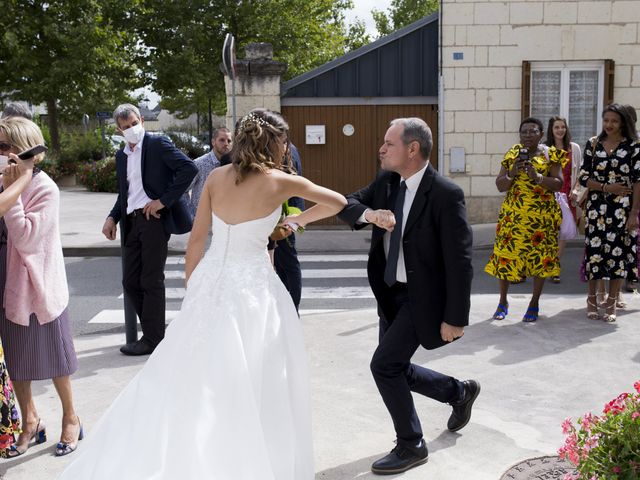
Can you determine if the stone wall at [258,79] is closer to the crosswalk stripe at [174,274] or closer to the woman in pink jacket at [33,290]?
the crosswalk stripe at [174,274]

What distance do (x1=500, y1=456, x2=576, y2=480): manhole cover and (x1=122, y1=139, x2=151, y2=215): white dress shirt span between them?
3.60 m

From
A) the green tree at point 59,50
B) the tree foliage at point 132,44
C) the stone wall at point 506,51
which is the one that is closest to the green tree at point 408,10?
the tree foliage at point 132,44

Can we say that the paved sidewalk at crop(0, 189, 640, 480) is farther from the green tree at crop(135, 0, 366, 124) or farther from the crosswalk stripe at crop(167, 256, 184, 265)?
the green tree at crop(135, 0, 366, 124)

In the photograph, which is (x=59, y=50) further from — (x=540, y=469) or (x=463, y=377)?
(x=540, y=469)

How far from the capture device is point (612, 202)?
713 centimetres

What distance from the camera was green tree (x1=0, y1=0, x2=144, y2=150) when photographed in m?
26.8

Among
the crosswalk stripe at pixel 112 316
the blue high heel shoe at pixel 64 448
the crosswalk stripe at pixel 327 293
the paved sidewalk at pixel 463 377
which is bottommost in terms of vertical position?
the crosswalk stripe at pixel 327 293

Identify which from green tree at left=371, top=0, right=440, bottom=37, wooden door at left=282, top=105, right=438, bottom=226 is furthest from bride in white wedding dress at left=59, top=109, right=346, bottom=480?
green tree at left=371, top=0, right=440, bottom=37

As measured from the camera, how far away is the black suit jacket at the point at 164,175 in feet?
20.4

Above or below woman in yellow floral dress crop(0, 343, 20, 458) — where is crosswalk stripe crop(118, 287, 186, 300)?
below

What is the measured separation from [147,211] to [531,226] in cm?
345

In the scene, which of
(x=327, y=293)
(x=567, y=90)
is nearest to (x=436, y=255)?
(x=327, y=293)

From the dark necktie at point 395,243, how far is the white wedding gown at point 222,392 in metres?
0.63

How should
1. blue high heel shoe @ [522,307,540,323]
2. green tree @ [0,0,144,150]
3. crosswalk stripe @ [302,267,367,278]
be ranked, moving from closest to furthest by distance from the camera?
blue high heel shoe @ [522,307,540,323], crosswalk stripe @ [302,267,367,278], green tree @ [0,0,144,150]
